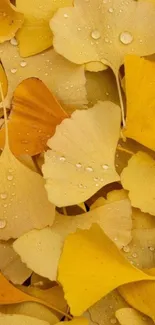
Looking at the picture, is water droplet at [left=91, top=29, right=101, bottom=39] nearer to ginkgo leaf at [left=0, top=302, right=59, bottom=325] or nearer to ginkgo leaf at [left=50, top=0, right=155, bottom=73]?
ginkgo leaf at [left=50, top=0, right=155, bottom=73]

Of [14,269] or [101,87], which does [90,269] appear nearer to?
[14,269]

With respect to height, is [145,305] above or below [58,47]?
below

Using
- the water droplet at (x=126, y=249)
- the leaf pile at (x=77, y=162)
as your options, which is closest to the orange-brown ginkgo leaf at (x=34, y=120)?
the leaf pile at (x=77, y=162)

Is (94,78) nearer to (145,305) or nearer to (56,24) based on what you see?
(56,24)

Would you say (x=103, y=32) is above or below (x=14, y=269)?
above

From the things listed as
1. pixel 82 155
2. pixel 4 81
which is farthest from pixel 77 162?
pixel 4 81

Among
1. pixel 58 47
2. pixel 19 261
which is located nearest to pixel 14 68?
pixel 58 47
